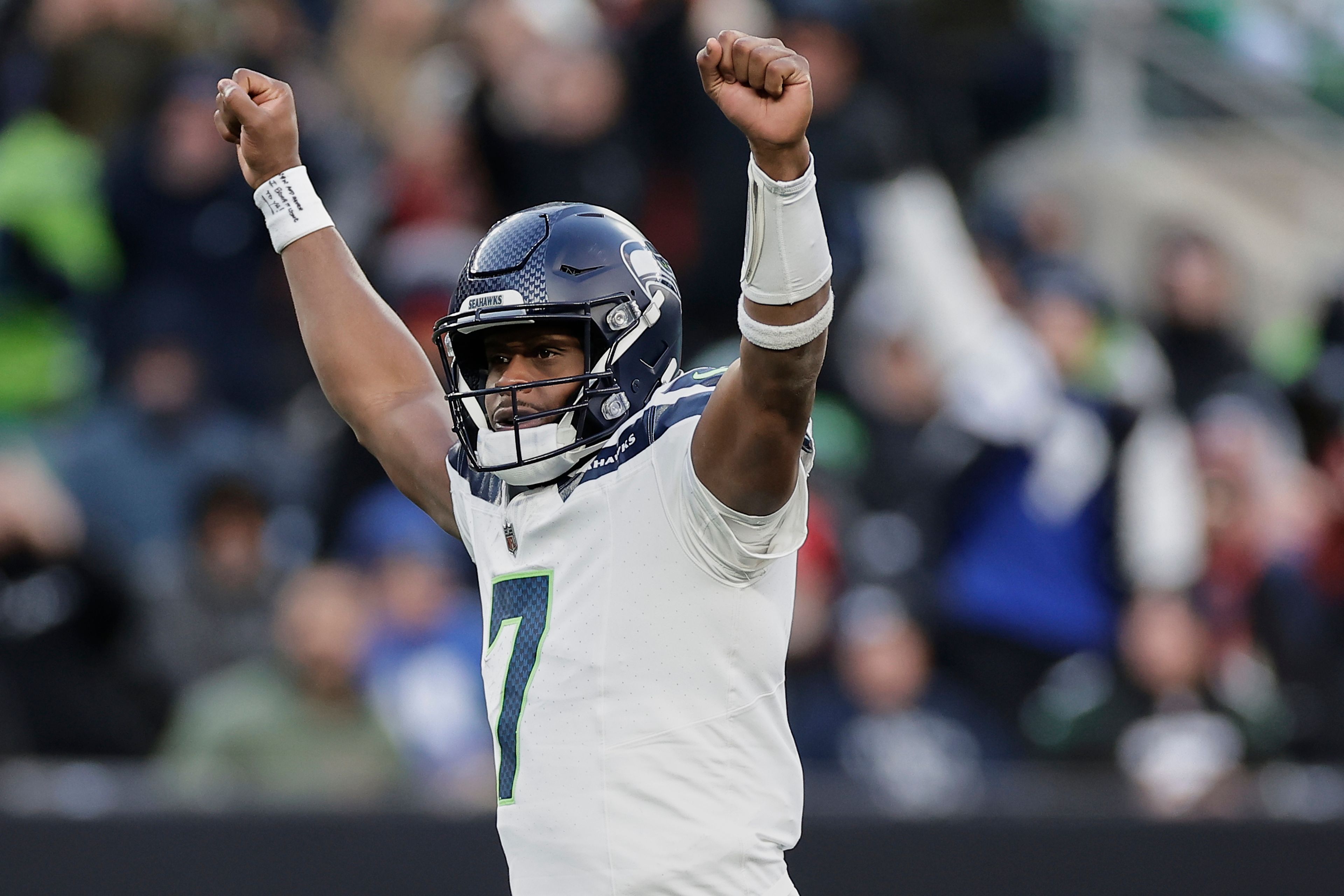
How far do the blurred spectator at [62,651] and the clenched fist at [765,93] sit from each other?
15.0 feet

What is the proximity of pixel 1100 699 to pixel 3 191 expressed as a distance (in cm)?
480

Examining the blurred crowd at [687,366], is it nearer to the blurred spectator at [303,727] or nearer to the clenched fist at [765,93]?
the blurred spectator at [303,727]

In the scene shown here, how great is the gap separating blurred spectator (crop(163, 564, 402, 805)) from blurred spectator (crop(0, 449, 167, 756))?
251mm

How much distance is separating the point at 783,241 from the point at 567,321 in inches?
20.8

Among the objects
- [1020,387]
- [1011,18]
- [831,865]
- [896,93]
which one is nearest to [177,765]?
[831,865]

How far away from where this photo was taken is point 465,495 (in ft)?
11.4

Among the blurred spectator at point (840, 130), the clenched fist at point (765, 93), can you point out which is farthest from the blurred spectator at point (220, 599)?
the clenched fist at point (765, 93)

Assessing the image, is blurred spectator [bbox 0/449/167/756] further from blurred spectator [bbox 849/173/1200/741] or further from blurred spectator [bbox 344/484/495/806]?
blurred spectator [bbox 849/173/1200/741]

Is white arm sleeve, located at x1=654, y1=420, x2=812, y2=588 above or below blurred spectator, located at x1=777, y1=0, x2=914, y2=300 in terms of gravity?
below

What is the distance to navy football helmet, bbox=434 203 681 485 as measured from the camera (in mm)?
3193

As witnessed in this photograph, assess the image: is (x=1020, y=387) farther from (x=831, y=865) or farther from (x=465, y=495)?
(x=465, y=495)

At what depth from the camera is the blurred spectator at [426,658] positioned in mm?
6480

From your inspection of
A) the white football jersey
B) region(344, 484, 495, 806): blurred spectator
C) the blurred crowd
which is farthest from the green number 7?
region(344, 484, 495, 806): blurred spectator

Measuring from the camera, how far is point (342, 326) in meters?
3.88
